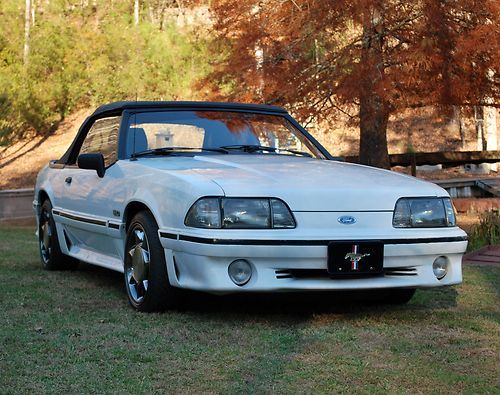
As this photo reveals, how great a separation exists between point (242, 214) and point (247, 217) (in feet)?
0.11

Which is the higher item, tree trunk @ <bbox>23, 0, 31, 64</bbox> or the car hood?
tree trunk @ <bbox>23, 0, 31, 64</bbox>

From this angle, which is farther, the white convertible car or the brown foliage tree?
the brown foliage tree

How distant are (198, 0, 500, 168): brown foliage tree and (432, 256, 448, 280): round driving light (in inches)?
253

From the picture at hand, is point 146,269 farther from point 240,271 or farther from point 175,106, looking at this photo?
point 175,106

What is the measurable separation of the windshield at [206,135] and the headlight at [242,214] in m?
1.21

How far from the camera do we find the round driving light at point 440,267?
560cm

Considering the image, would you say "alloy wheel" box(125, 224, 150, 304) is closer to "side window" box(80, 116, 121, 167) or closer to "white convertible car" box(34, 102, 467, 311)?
"white convertible car" box(34, 102, 467, 311)

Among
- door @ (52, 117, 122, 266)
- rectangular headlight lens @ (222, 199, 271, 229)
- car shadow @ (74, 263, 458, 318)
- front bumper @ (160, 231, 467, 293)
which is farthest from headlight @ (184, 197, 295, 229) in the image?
door @ (52, 117, 122, 266)

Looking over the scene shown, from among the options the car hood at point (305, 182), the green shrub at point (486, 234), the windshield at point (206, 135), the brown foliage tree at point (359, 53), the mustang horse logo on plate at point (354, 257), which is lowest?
the green shrub at point (486, 234)

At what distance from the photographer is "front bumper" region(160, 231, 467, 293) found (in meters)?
5.13

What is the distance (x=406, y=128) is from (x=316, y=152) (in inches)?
976

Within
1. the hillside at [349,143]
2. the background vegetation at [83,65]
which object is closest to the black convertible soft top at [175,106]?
the hillside at [349,143]

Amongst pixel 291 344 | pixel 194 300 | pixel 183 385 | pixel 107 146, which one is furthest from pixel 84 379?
pixel 107 146

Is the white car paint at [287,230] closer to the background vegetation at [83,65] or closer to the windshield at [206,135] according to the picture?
the windshield at [206,135]
